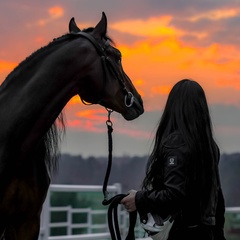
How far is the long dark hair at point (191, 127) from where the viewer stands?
10.3 feet

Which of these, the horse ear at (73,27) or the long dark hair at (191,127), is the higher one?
the horse ear at (73,27)

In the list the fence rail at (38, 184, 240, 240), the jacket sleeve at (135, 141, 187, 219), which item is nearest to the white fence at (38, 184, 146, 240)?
the fence rail at (38, 184, 240, 240)

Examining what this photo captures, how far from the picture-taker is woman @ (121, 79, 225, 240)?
306 cm

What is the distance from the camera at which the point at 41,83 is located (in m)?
3.94

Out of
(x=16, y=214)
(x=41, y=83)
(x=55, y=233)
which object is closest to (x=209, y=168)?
(x=41, y=83)

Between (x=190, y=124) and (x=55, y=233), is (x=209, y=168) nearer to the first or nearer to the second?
(x=190, y=124)

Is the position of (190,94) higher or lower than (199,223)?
higher

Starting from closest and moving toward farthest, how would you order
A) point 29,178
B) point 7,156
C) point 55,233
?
point 7,156, point 29,178, point 55,233

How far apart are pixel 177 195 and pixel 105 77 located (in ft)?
4.17

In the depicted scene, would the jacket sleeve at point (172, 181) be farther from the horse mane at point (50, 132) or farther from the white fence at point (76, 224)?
the white fence at point (76, 224)

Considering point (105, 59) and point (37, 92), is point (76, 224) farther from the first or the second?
point (37, 92)

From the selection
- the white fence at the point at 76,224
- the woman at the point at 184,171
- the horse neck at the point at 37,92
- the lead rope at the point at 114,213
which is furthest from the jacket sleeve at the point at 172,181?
the white fence at the point at 76,224

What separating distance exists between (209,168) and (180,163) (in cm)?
23

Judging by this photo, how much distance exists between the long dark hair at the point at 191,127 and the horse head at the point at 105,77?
0.90 meters
